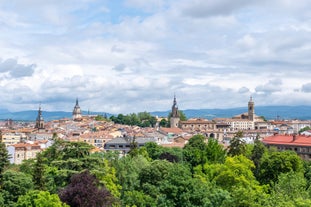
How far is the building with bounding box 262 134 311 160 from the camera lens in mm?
75188

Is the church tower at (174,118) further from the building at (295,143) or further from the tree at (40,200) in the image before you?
the tree at (40,200)

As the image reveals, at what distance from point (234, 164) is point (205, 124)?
11993cm

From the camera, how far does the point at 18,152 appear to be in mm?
89500

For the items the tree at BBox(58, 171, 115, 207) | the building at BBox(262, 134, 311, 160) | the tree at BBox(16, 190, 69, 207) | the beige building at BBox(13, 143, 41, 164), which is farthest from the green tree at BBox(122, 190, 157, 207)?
the beige building at BBox(13, 143, 41, 164)

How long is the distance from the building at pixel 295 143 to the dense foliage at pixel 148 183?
24378 millimetres

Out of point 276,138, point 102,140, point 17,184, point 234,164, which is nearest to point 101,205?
point 17,184

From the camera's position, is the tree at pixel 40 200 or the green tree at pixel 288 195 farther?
the tree at pixel 40 200

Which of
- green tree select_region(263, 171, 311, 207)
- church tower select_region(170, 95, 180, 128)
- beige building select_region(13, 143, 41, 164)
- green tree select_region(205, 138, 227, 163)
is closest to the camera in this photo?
green tree select_region(263, 171, 311, 207)

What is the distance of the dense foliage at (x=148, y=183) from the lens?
85.6 ft

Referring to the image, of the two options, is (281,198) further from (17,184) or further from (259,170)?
(259,170)

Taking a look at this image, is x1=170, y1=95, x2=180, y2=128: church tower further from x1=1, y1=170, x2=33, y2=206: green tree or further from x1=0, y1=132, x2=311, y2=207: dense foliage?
x1=1, y1=170, x2=33, y2=206: green tree

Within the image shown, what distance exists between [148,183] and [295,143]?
47.2 m

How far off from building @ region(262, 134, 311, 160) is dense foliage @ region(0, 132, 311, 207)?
2438 centimetres

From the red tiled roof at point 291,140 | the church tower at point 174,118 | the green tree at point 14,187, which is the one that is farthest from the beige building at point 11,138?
the green tree at point 14,187
